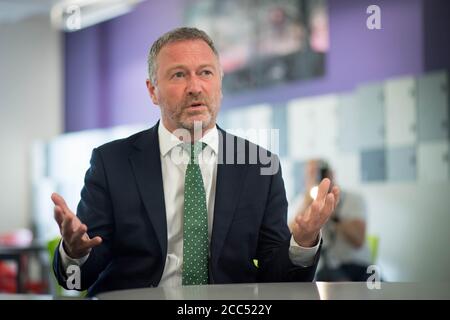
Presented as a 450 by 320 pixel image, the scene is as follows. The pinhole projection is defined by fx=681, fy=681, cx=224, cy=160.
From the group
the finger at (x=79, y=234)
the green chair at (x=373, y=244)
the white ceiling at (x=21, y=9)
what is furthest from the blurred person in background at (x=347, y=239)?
the white ceiling at (x=21, y=9)

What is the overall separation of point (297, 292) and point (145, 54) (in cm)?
583

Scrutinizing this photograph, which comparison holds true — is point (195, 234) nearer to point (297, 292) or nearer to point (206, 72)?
point (206, 72)

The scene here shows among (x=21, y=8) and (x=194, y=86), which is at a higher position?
(x=21, y=8)

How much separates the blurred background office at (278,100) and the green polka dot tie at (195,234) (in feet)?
4.46

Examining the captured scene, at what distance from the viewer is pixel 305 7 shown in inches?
204

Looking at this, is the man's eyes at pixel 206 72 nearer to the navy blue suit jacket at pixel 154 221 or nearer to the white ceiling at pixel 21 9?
the navy blue suit jacket at pixel 154 221

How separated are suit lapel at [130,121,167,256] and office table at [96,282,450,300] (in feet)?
1.09

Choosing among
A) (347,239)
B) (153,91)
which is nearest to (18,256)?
(347,239)

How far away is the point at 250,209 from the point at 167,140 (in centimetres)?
28

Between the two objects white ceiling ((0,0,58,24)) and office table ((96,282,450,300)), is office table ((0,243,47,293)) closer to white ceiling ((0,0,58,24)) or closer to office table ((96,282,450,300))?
white ceiling ((0,0,58,24))

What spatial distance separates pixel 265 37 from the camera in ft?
18.5

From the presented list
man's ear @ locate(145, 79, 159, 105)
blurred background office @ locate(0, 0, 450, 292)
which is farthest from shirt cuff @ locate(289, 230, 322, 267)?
blurred background office @ locate(0, 0, 450, 292)

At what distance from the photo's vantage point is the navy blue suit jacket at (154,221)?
1.60m

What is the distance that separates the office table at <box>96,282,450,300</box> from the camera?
107 centimetres
